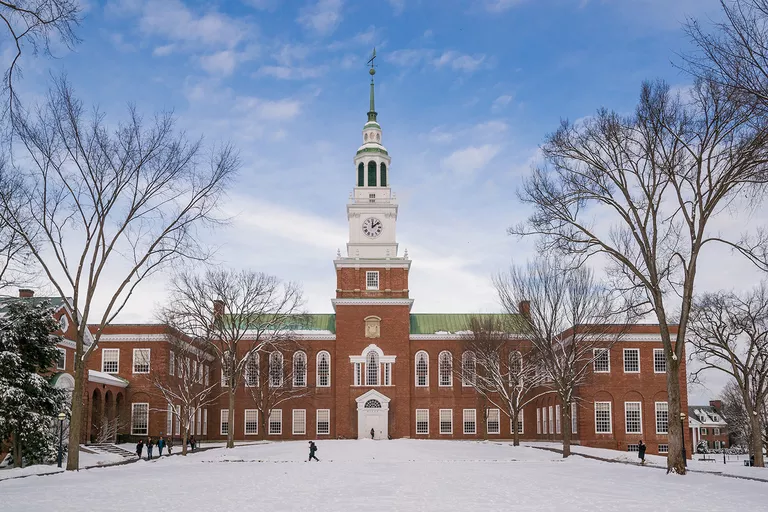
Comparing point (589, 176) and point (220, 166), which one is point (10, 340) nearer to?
point (220, 166)

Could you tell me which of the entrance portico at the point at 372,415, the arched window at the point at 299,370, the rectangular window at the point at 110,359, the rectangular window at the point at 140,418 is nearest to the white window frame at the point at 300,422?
the arched window at the point at 299,370

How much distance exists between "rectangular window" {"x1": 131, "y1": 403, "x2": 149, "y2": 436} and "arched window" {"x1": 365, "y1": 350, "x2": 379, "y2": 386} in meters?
18.1

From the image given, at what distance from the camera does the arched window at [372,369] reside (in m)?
65.4

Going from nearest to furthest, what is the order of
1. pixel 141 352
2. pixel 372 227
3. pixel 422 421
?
pixel 141 352, pixel 422 421, pixel 372 227

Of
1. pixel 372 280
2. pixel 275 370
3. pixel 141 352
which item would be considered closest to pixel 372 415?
pixel 275 370

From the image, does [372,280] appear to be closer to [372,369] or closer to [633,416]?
[372,369]

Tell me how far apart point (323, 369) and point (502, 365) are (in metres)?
15.4

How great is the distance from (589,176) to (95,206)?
1787 cm

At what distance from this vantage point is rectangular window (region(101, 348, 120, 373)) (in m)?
59.0

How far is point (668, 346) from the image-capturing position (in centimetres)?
2703

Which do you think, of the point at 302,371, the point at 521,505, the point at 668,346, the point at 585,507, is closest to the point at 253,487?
the point at 521,505

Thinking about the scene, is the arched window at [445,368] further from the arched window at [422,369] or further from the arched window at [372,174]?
the arched window at [372,174]

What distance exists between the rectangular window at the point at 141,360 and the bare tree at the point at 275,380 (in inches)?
309

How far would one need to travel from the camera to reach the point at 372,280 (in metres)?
66.6
